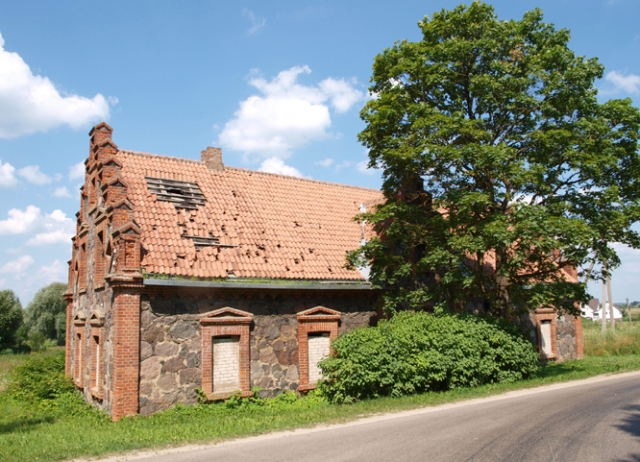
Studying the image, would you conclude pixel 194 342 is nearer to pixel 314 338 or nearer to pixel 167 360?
pixel 167 360

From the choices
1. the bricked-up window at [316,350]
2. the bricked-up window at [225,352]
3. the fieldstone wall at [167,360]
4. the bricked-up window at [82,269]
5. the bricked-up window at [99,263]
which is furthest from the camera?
the bricked-up window at [82,269]

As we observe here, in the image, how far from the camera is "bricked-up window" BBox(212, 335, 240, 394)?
1434cm

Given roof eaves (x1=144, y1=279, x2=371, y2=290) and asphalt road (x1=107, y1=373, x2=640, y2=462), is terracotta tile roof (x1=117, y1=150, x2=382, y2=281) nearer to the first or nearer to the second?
roof eaves (x1=144, y1=279, x2=371, y2=290)

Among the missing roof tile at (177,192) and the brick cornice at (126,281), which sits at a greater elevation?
the missing roof tile at (177,192)

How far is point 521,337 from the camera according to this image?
16.1m

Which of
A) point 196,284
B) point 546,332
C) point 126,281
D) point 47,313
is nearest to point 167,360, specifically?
point 196,284

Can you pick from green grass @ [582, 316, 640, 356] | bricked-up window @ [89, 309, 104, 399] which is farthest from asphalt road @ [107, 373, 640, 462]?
green grass @ [582, 316, 640, 356]

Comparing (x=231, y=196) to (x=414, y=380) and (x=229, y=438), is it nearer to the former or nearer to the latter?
(x=414, y=380)

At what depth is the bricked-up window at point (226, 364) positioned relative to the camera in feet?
→ 47.0

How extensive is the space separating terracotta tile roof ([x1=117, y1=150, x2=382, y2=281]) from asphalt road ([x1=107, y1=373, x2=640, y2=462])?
603 cm

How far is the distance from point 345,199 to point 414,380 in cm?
918

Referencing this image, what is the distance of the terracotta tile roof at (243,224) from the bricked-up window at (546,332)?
889 cm

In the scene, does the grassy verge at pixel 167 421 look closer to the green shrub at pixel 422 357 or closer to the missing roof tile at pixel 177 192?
the green shrub at pixel 422 357

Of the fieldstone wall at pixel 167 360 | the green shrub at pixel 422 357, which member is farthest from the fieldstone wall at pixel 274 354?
the fieldstone wall at pixel 167 360
